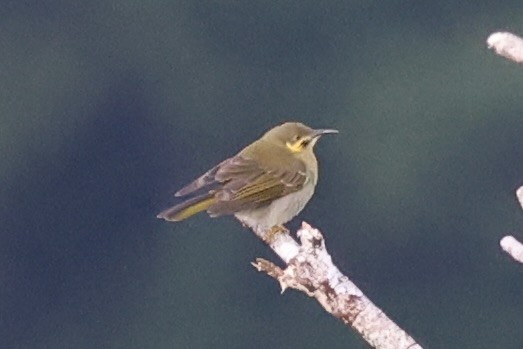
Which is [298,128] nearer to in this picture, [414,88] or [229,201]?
[229,201]

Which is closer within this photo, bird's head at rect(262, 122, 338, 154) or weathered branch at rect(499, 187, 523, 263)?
weathered branch at rect(499, 187, 523, 263)

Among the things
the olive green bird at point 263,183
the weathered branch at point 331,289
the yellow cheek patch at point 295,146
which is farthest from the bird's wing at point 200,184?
the weathered branch at point 331,289

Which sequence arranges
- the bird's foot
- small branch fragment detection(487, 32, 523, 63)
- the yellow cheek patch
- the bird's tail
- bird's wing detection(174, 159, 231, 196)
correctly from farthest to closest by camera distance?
the yellow cheek patch → bird's wing detection(174, 159, 231, 196) → the bird's tail → the bird's foot → small branch fragment detection(487, 32, 523, 63)

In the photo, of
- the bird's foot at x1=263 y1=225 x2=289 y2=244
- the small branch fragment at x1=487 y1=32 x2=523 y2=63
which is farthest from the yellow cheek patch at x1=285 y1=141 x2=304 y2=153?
the small branch fragment at x1=487 y1=32 x2=523 y2=63

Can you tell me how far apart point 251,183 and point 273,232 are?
443 mm

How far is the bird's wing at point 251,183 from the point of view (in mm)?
3697

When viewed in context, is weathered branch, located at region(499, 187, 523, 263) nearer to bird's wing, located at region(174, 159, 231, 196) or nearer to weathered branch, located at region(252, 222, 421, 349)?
weathered branch, located at region(252, 222, 421, 349)

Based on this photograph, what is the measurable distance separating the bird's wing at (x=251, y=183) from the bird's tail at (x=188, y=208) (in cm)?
2

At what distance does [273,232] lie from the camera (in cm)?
340

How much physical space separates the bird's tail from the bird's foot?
23 cm

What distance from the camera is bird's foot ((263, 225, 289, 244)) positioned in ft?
10.8

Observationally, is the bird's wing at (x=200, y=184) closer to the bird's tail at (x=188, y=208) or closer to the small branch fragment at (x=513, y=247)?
the bird's tail at (x=188, y=208)

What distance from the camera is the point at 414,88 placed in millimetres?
9656

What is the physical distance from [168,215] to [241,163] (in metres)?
0.35
